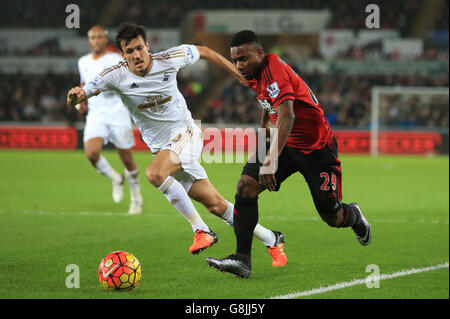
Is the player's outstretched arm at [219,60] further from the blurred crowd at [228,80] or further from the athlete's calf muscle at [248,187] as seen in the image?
the blurred crowd at [228,80]

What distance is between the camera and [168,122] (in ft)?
22.0

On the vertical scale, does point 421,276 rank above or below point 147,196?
above

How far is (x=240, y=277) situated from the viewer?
588 centimetres

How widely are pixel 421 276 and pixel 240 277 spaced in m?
1.60

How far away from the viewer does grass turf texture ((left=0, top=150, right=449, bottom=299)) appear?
5516 mm

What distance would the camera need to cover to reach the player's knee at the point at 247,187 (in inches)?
231

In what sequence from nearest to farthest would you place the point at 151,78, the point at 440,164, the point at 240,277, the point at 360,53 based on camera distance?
the point at 240,277, the point at 151,78, the point at 440,164, the point at 360,53

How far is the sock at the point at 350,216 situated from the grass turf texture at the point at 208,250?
1.37 ft

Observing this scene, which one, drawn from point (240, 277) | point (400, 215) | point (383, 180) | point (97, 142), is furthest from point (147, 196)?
point (240, 277)

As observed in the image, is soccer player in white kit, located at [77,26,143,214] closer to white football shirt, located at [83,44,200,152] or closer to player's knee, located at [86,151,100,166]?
player's knee, located at [86,151,100,166]

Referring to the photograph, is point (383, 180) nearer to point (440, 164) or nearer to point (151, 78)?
point (440, 164)

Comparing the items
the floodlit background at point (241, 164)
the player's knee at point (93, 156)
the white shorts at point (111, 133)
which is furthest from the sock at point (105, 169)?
the floodlit background at point (241, 164)
